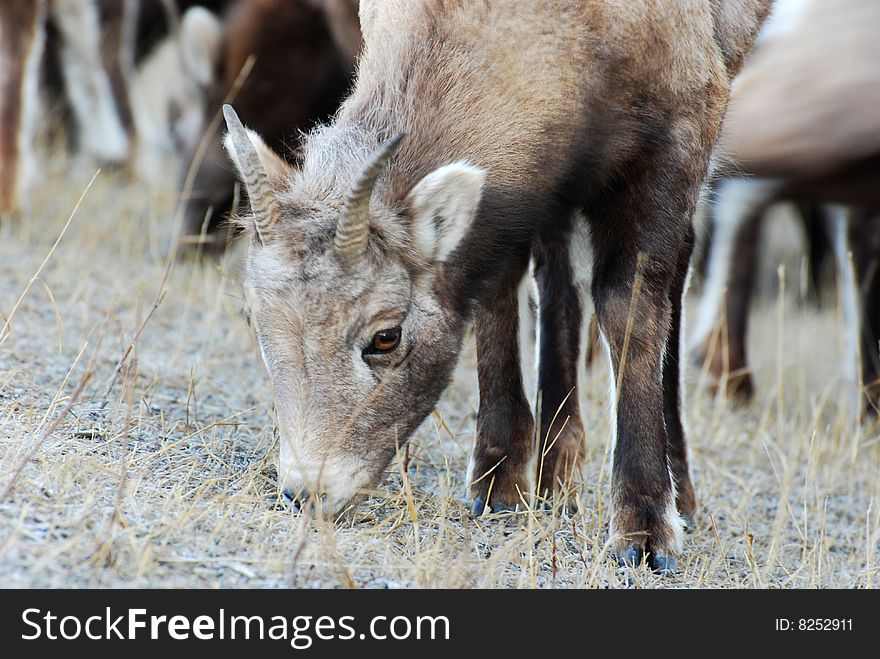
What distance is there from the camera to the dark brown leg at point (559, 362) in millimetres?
5172

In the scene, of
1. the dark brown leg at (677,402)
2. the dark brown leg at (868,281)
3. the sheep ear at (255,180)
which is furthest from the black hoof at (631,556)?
the dark brown leg at (868,281)

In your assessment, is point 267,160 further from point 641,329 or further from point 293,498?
point 641,329

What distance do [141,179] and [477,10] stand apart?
19.3ft

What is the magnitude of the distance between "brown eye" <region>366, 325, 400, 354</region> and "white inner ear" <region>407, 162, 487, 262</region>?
0.99 feet

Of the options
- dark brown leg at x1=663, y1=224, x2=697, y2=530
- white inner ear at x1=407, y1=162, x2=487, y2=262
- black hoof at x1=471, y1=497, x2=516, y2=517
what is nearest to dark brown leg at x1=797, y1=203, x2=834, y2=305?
dark brown leg at x1=663, y1=224, x2=697, y2=530

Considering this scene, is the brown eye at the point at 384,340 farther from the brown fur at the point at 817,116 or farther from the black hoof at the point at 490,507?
the brown fur at the point at 817,116

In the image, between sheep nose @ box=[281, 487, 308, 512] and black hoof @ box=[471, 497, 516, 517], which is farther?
black hoof @ box=[471, 497, 516, 517]

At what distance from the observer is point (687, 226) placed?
4.80 meters

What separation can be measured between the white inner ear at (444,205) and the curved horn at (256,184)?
47 centimetres

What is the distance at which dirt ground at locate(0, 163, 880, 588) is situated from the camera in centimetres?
379

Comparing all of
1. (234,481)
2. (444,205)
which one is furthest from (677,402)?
(234,481)

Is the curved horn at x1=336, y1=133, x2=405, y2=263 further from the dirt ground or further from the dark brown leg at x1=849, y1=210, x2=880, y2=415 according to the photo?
the dark brown leg at x1=849, y1=210, x2=880, y2=415

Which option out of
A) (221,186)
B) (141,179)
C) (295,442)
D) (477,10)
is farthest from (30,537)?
(141,179)

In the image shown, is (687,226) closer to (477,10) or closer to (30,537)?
(477,10)
